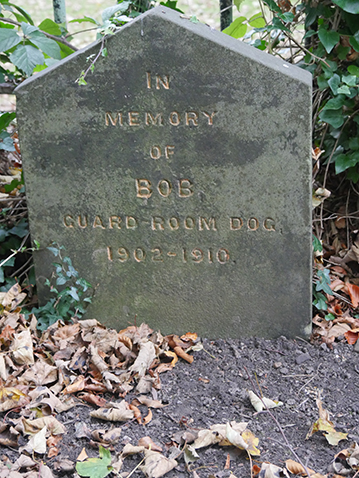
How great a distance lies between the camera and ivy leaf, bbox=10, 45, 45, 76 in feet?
8.85

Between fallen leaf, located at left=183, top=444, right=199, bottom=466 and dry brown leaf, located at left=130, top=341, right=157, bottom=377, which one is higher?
dry brown leaf, located at left=130, top=341, right=157, bottom=377

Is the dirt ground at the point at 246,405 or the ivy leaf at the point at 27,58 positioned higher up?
the ivy leaf at the point at 27,58

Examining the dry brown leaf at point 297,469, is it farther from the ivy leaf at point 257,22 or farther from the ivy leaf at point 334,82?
the ivy leaf at point 257,22

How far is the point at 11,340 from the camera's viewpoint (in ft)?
8.58

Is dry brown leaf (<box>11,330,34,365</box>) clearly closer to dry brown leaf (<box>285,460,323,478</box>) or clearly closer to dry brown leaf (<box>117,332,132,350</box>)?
dry brown leaf (<box>117,332,132,350</box>)

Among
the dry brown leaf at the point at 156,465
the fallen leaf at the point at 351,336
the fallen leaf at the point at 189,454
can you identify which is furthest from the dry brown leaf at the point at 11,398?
the fallen leaf at the point at 351,336

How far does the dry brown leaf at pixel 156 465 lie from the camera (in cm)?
196

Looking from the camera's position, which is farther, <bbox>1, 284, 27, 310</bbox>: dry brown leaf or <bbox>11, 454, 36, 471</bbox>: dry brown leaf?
<bbox>1, 284, 27, 310</bbox>: dry brown leaf

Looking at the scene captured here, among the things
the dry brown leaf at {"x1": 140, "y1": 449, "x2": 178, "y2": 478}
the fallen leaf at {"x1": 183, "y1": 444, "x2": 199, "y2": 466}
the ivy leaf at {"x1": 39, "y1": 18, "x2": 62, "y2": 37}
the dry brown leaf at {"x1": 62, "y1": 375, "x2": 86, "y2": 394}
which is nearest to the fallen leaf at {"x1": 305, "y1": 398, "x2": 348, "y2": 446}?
the fallen leaf at {"x1": 183, "y1": 444, "x2": 199, "y2": 466}

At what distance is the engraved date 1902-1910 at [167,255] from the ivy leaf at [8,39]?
3.70 ft

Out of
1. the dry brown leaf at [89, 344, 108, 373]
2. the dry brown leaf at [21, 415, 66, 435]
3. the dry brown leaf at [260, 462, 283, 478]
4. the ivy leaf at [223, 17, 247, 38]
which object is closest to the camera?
the dry brown leaf at [260, 462, 283, 478]

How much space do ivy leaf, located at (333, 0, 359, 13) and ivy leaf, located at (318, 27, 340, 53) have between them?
0.56 ft

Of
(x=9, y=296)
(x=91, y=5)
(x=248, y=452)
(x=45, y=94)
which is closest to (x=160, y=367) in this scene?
(x=248, y=452)

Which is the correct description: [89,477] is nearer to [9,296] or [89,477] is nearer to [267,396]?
[267,396]
